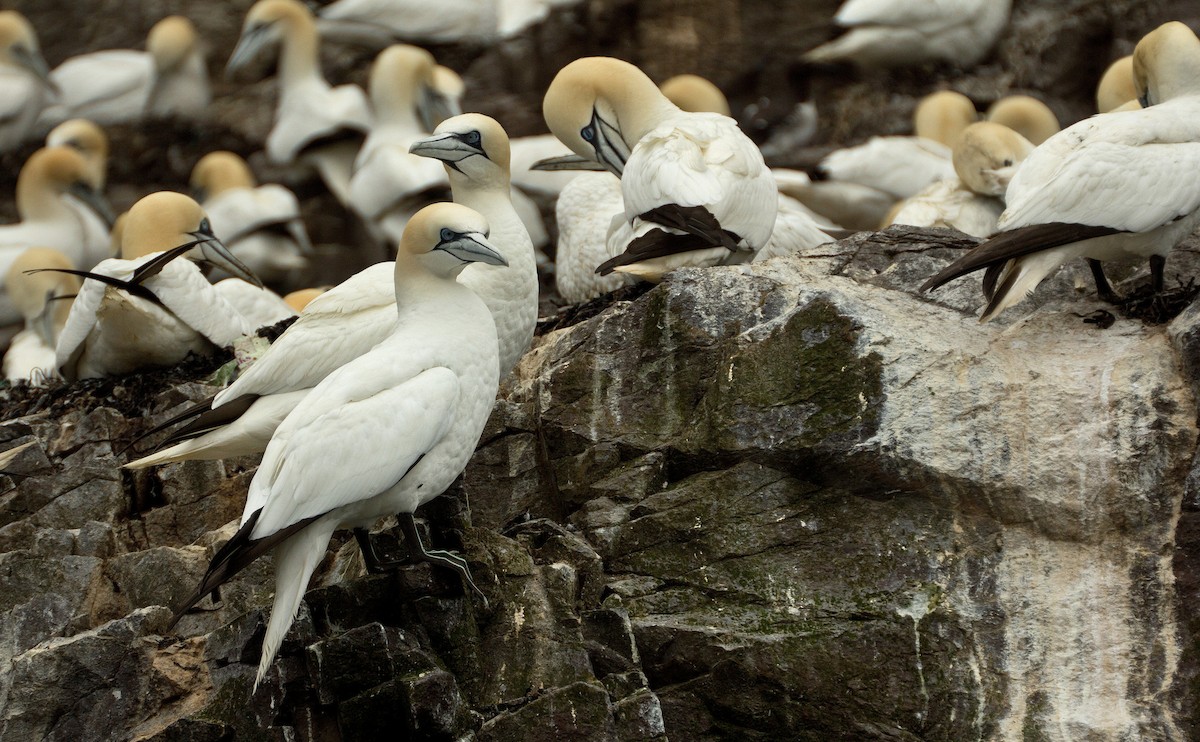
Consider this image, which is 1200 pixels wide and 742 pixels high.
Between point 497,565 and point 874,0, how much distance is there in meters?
8.01

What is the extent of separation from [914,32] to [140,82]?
6122 millimetres

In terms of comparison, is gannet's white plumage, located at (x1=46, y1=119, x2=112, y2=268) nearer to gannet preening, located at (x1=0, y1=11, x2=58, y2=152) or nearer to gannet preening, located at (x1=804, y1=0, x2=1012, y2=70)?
gannet preening, located at (x1=0, y1=11, x2=58, y2=152)

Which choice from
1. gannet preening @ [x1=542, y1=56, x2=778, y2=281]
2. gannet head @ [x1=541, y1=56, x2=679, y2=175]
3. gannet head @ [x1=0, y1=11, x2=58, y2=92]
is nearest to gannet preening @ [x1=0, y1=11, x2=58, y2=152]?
gannet head @ [x1=0, y1=11, x2=58, y2=92]

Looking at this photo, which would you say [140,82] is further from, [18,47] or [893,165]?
[893,165]

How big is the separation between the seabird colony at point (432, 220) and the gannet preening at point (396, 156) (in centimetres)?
2

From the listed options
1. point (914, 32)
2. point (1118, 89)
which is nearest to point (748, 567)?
point (1118, 89)

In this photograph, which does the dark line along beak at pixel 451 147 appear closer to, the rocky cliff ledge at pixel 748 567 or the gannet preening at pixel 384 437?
the rocky cliff ledge at pixel 748 567

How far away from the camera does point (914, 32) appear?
12727 mm

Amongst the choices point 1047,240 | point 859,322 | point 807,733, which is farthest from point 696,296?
point 807,733

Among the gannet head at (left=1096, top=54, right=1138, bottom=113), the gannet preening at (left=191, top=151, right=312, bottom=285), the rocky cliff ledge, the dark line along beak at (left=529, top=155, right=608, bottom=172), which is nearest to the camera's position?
the rocky cliff ledge

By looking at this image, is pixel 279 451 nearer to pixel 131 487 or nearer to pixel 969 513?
pixel 131 487

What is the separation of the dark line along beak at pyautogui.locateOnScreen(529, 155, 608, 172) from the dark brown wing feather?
2.82 m

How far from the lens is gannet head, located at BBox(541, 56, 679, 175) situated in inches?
307

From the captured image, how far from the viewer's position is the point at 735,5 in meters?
13.6
